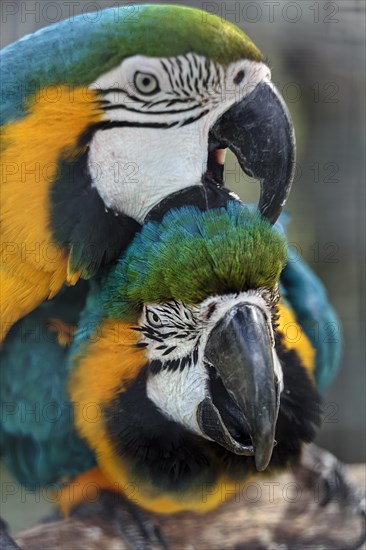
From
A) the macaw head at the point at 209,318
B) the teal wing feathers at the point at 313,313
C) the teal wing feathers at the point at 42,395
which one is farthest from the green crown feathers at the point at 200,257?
the teal wing feathers at the point at 313,313

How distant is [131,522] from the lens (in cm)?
105

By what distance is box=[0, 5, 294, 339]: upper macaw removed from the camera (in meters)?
0.85

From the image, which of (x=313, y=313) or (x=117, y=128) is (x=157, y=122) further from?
(x=313, y=313)

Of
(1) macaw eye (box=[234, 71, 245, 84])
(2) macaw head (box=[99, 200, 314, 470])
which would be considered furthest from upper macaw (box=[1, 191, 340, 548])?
(1) macaw eye (box=[234, 71, 245, 84])

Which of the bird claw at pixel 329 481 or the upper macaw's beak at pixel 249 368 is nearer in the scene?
the upper macaw's beak at pixel 249 368

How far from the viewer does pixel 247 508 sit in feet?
3.68

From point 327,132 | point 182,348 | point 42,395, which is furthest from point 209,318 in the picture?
point 327,132

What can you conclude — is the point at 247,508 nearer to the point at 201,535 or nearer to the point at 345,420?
the point at 201,535

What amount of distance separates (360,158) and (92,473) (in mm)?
894

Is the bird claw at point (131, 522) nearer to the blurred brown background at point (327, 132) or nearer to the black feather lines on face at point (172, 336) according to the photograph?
the blurred brown background at point (327, 132)

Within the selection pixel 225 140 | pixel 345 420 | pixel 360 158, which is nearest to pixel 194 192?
pixel 225 140

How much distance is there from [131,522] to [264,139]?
579 millimetres

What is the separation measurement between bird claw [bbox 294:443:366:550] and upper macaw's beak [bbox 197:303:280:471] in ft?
1.12

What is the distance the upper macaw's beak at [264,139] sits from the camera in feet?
2.89
